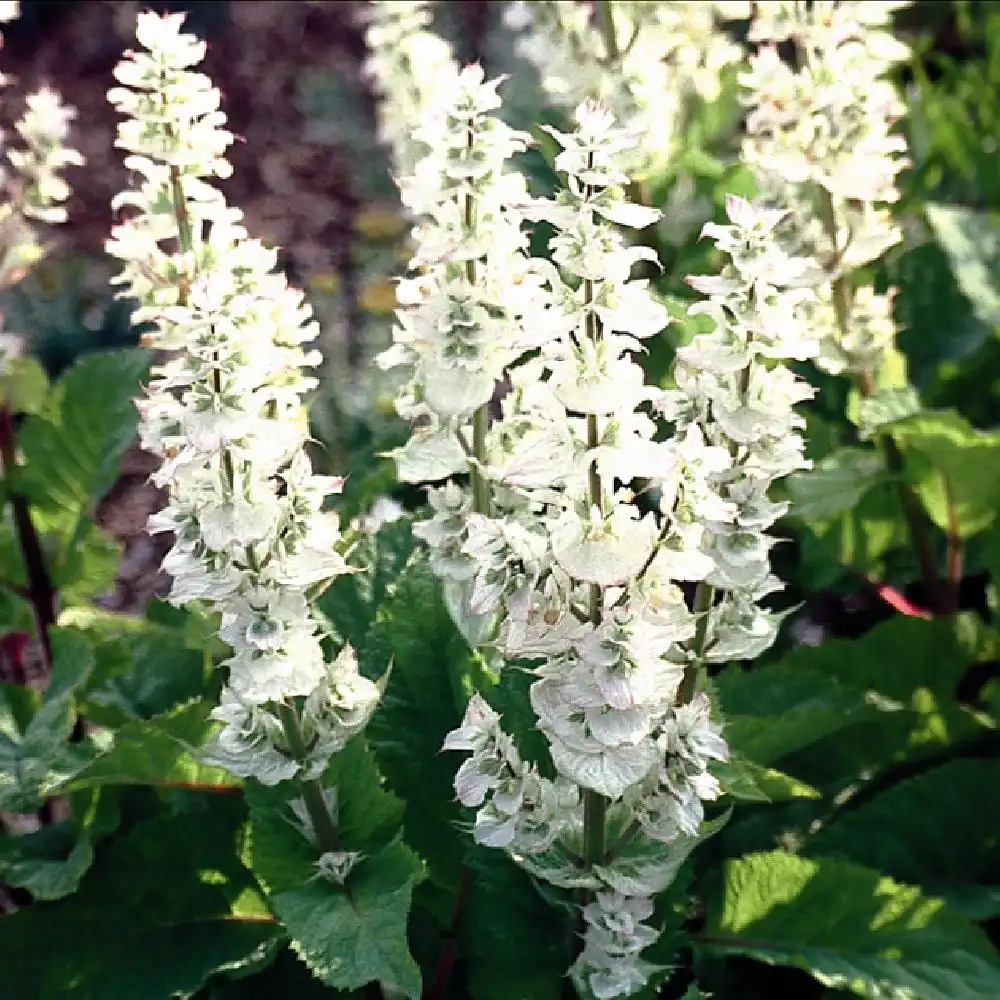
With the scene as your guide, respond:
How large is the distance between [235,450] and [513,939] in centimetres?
70

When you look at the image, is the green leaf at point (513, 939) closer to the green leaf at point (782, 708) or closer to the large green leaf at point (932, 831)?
the green leaf at point (782, 708)

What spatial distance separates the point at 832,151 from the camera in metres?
1.90

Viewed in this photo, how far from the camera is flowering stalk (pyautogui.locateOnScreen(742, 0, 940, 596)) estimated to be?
6.20 feet

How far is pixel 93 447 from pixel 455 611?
0.93 metres

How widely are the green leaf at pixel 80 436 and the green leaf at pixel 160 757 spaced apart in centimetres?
62

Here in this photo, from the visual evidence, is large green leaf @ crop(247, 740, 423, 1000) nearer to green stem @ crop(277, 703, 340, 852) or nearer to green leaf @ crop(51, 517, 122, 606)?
green stem @ crop(277, 703, 340, 852)

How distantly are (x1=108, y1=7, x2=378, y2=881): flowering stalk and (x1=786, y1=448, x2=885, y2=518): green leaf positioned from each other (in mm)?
783

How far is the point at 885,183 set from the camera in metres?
1.96

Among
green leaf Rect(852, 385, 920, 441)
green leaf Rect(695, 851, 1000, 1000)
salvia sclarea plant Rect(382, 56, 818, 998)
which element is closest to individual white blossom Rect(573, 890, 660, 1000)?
salvia sclarea plant Rect(382, 56, 818, 998)

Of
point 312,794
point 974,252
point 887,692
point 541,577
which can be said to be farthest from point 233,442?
point 974,252

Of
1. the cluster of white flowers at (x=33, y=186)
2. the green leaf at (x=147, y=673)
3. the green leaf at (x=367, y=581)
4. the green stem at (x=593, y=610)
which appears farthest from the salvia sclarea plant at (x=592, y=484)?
the cluster of white flowers at (x=33, y=186)

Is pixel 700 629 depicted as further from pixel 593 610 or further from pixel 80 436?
pixel 80 436

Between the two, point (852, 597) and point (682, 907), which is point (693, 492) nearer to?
point (682, 907)

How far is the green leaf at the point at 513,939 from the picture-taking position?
5.31 feet
